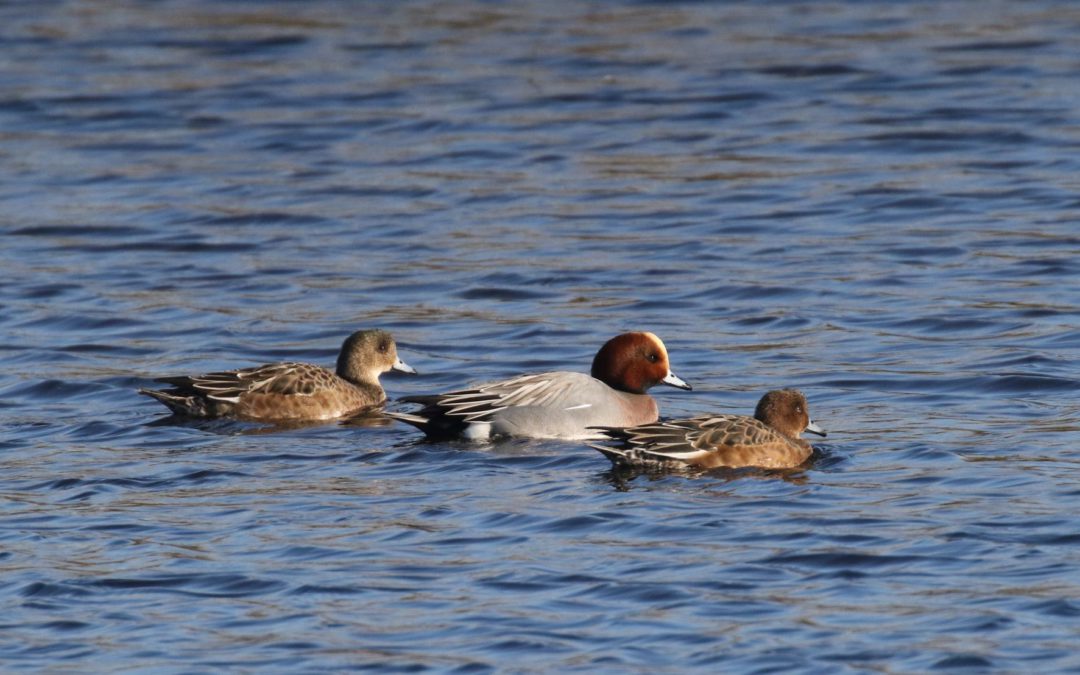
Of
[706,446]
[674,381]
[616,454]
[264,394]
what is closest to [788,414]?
[706,446]

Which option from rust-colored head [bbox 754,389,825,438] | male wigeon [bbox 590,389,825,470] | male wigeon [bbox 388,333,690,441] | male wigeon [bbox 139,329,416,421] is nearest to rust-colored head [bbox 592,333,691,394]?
male wigeon [bbox 388,333,690,441]

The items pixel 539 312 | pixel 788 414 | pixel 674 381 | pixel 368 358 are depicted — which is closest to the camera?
Answer: pixel 788 414

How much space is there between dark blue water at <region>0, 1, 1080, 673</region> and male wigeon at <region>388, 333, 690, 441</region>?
0.66 ft

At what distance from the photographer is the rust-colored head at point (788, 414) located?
11.3 meters

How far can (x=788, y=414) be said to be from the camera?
1132 centimetres

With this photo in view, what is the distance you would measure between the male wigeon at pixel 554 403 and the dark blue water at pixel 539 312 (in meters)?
0.20

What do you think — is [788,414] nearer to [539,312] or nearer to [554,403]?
[554,403]

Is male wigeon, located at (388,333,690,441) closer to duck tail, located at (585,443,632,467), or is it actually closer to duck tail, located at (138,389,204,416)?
duck tail, located at (585,443,632,467)

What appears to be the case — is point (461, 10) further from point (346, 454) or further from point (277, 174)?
point (346, 454)

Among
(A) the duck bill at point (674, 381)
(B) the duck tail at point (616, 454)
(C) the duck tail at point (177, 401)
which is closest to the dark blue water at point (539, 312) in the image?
(B) the duck tail at point (616, 454)

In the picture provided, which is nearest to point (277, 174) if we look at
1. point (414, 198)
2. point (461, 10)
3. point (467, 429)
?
point (414, 198)

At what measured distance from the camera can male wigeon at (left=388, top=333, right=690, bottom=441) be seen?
39.3 ft

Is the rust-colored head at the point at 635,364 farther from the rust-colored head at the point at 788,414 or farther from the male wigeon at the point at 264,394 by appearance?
the male wigeon at the point at 264,394

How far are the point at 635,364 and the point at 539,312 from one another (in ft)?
9.48
